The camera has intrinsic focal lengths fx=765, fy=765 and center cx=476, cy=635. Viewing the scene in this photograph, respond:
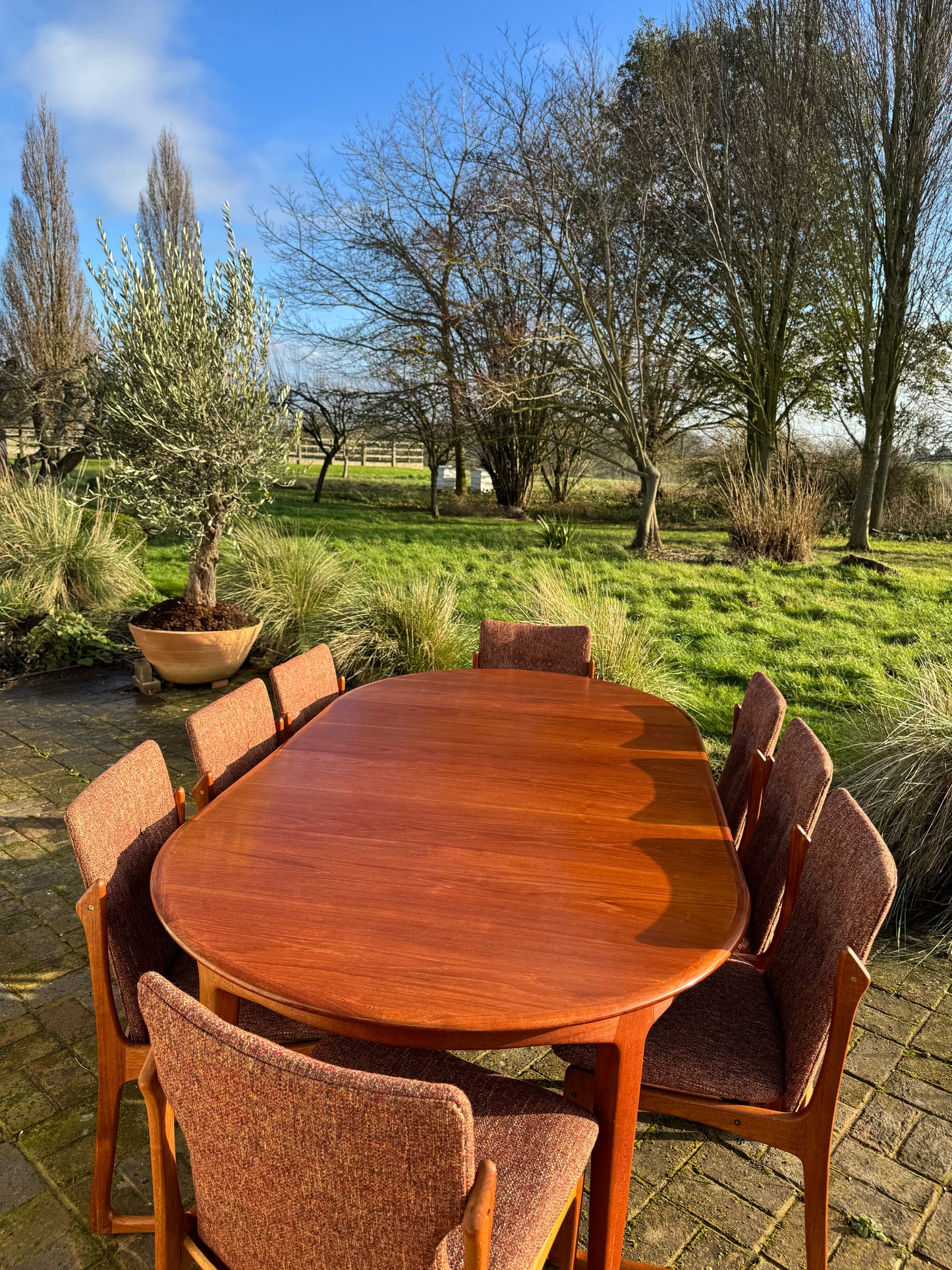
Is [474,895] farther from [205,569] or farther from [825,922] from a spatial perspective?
[205,569]

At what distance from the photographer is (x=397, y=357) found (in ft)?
43.4

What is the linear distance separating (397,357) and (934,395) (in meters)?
8.70

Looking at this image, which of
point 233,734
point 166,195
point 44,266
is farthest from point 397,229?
point 233,734

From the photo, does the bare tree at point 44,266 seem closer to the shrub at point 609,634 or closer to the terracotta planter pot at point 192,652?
the terracotta planter pot at point 192,652

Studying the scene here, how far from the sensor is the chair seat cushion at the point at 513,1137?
3.58 ft

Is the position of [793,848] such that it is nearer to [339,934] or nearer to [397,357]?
[339,934]

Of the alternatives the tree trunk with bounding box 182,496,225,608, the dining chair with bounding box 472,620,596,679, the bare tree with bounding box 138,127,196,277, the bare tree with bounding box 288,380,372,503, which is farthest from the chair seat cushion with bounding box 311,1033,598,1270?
the bare tree with bounding box 138,127,196,277

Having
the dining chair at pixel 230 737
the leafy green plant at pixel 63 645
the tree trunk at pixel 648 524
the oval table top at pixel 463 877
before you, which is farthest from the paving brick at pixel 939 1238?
the tree trunk at pixel 648 524

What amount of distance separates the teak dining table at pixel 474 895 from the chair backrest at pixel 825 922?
0.53 feet

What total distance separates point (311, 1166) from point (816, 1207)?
108 cm

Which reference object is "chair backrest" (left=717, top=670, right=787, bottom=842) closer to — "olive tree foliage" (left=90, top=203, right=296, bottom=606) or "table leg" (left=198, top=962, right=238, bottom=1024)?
"table leg" (left=198, top=962, right=238, bottom=1024)

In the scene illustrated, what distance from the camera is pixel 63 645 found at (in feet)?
18.7

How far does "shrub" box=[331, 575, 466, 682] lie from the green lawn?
918 millimetres

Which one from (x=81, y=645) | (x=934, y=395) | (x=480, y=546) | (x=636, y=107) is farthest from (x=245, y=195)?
(x=934, y=395)
